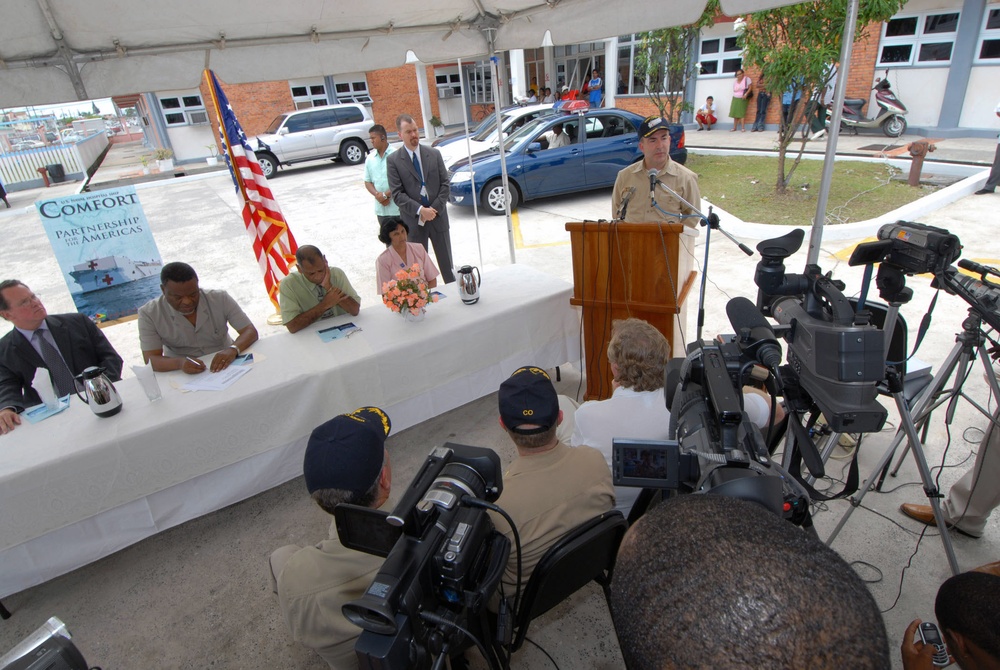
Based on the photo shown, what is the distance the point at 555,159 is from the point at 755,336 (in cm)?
762

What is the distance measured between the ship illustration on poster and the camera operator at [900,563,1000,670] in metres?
6.35

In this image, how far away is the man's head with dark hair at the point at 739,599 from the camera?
553mm

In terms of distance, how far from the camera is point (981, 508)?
7.74 ft

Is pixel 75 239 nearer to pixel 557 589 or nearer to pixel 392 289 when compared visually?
pixel 392 289

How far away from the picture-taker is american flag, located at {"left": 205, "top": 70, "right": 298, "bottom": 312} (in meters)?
4.80

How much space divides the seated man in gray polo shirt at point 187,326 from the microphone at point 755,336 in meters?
2.81

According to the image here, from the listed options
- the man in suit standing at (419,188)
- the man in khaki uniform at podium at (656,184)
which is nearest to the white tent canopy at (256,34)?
the man in khaki uniform at podium at (656,184)

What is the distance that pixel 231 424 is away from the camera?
A: 110 inches

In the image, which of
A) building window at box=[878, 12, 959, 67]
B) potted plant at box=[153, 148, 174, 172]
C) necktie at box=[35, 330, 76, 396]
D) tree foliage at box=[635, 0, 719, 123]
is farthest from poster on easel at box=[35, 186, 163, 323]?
potted plant at box=[153, 148, 174, 172]

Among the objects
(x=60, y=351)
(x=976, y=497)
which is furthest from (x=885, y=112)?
(x=60, y=351)

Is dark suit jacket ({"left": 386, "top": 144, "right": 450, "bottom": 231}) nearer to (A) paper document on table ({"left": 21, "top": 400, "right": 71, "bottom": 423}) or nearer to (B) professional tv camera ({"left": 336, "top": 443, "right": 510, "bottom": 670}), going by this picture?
(A) paper document on table ({"left": 21, "top": 400, "right": 71, "bottom": 423})

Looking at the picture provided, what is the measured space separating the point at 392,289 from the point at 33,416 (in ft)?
6.54

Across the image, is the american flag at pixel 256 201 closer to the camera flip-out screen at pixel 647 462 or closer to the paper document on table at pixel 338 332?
the paper document on table at pixel 338 332

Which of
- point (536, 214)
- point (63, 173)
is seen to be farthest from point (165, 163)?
point (536, 214)
